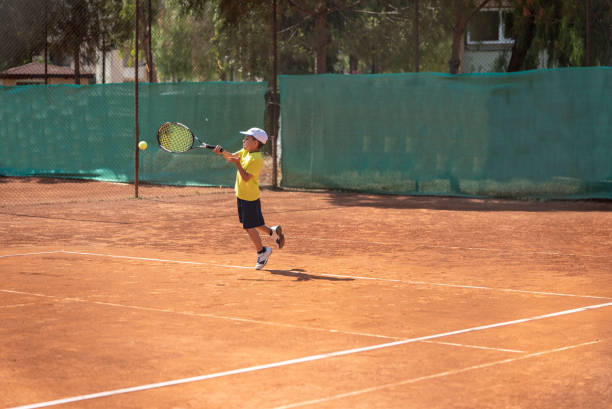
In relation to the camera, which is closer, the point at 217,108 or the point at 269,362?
the point at 269,362

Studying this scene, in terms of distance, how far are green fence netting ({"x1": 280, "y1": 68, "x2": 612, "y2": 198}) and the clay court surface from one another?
304cm

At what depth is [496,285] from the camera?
837 cm

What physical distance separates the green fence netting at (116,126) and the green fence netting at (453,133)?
47.5 inches

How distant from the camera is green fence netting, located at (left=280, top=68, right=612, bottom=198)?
51.9ft

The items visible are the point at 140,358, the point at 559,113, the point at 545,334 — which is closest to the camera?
the point at 140,358

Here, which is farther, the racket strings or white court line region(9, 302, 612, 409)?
the racket strings

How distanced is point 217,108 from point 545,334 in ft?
44.1

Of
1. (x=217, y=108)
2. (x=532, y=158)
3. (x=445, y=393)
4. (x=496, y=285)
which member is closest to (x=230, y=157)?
(x=496, y=285)

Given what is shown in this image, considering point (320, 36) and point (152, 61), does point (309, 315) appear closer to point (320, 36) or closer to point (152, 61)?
point (152, 61)

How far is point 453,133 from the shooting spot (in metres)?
Result: 16.9

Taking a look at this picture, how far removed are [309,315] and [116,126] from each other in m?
13.6

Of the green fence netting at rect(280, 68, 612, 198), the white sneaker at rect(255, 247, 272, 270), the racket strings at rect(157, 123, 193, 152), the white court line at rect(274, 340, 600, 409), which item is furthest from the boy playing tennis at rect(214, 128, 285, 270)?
the green fence netting at rect(280, 68, 612, 198)

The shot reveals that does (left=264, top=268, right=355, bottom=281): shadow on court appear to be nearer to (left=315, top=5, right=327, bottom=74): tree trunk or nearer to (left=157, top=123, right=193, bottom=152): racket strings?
(left=157, top=123, right=193, bottom=152): racket strings

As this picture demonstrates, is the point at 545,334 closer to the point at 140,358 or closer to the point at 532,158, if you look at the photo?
the point at 140,358
